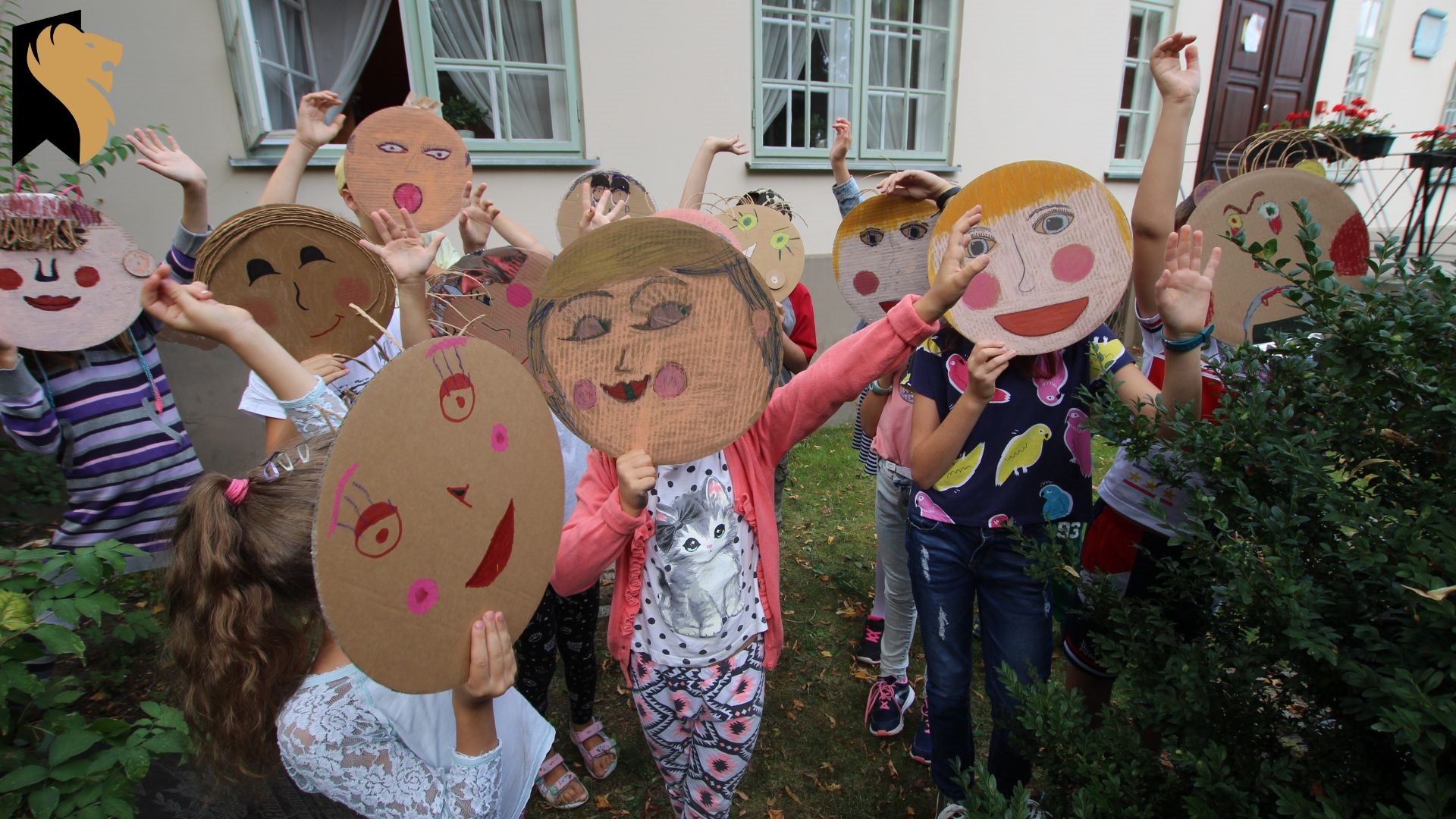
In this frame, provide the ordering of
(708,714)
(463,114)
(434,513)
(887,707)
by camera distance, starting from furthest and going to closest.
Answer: (463,114)
(887,707)
(708,714)
(434,513)

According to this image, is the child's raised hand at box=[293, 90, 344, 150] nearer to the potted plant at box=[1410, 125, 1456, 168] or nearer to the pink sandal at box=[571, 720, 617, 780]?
the pink sandal at box=[571, 720, 617, 780]

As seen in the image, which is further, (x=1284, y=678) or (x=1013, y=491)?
(x=1013, y=491)

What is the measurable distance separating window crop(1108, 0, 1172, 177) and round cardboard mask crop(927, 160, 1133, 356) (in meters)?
6.54

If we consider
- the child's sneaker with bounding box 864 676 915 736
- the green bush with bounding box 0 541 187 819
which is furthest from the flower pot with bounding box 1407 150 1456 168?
the green bush with bounding box 0 541 187 819

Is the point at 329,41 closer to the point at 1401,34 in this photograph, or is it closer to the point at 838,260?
the point at 838,260

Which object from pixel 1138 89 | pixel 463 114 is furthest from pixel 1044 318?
pixel 1138 89

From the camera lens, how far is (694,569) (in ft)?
4.93

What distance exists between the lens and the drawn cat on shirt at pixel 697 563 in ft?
4.92

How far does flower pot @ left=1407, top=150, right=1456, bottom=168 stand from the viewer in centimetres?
458

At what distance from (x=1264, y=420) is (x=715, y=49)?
486cm

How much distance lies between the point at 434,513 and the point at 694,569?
68 cm

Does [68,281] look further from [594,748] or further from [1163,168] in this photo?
[1163,168]

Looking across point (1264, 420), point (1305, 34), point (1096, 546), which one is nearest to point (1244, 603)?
point (1264, 420)

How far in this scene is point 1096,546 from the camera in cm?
196
